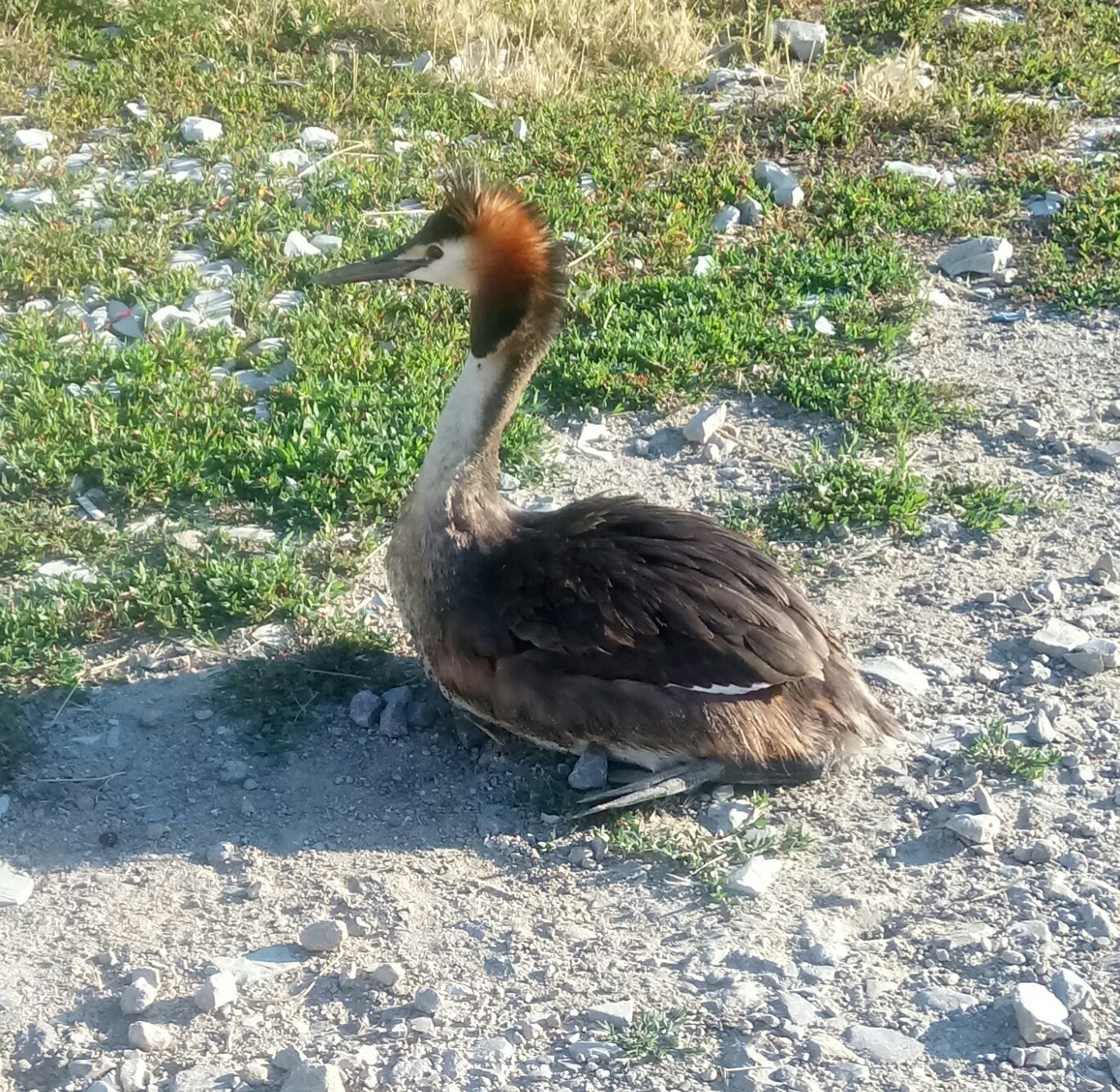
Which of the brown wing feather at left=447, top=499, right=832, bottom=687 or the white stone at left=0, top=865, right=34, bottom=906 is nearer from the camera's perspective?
the white stone at left=0, top=865, right=34, bottom=906

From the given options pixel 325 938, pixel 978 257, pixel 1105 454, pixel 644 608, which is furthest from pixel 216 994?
pixel 978 257

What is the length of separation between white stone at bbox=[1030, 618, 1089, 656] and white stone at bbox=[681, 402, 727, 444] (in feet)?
5.74

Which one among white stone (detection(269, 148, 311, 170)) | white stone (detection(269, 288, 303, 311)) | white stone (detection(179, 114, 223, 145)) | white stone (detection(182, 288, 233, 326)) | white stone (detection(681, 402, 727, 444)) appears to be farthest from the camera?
white stone (detection(179, 114, 223, 145))

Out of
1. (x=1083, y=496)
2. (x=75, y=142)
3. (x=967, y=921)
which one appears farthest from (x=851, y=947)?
(x=75, y=142)

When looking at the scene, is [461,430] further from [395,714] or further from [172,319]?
[172,319]

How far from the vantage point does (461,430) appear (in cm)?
525

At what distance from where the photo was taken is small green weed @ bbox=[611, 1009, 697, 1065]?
151 inches

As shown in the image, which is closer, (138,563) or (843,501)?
(138,563)

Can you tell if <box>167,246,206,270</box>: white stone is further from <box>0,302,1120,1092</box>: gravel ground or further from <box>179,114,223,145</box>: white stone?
<box>0,302,1120,1092</box>: gravel ground

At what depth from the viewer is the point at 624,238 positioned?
802cm

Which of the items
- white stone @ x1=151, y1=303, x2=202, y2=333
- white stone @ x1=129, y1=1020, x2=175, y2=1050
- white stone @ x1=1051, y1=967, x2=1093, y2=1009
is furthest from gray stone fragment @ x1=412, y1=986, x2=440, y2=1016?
white stone @ x1=151, y1=303, x2=202, y2=333

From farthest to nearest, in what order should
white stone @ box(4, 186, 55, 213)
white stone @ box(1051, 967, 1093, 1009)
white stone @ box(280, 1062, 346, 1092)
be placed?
white stone @ box(4, 186, 55, 213) → white stone @ box(1051, 967, 1093, 1009) → white stone @ box(280, 1062, 346, 1092)

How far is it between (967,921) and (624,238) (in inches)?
183

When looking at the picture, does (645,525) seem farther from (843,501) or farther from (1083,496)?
(1083,496)
